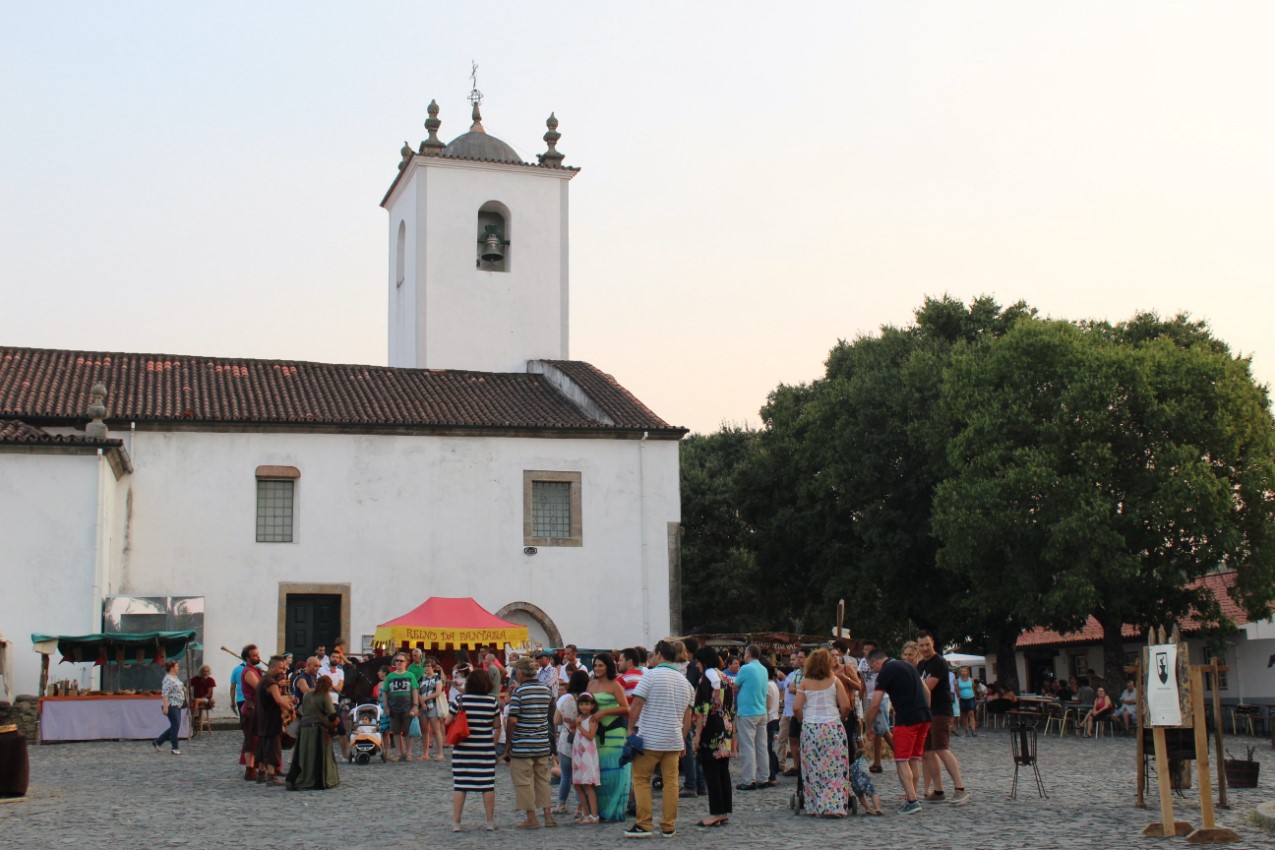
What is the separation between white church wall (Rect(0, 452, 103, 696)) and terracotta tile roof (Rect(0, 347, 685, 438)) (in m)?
2.52

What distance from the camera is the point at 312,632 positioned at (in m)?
28.9

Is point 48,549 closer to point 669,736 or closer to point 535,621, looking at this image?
point 535,621

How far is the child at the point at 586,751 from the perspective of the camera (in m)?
13.0

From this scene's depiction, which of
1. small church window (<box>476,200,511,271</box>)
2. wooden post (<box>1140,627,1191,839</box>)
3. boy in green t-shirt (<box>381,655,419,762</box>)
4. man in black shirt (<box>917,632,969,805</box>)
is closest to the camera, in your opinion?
wooden post (<box>1140,627,1191,839</box>)

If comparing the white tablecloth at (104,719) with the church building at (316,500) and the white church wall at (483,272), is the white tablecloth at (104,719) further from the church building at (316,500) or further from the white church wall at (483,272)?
the white church wall at (483,272)

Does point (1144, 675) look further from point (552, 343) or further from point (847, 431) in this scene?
point (552, 343)

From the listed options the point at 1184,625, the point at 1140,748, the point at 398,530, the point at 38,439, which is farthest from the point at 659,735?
the point at 1184,625

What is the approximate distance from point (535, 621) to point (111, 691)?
8.47 m

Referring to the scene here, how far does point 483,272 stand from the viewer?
120 feet

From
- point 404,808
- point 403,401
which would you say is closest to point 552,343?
point 403,401

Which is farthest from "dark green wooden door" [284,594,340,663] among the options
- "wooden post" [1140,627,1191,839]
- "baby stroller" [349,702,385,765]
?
"wooden post" [1140,627,1191,839]

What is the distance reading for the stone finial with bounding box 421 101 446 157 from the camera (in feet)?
121

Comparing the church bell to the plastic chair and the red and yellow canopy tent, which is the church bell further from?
the plastic chair

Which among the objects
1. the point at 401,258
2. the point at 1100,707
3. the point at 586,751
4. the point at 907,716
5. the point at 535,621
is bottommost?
the point at 1100,707
